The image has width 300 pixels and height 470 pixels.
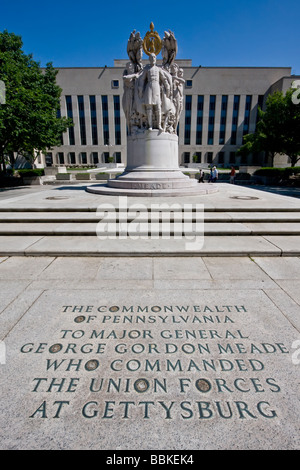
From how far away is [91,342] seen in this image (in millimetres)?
2863

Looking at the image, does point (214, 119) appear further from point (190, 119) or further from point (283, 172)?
point (283, 172)

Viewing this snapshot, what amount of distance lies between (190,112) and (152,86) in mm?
51281

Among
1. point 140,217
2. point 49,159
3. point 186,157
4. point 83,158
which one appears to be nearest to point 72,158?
point 83,158

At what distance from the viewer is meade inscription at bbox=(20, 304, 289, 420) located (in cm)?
210

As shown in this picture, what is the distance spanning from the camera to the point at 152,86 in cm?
1210

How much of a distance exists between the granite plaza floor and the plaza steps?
20.3 inches

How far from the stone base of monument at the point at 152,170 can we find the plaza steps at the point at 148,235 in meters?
4.02

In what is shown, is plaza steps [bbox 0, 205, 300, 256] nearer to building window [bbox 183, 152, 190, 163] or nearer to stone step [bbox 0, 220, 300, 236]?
stone step [bbox 0, 220, 300, 236]

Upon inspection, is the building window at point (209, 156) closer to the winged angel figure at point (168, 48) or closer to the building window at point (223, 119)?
the building window at point (223, 119)

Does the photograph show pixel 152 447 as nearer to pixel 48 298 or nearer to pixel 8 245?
pixel 48 298

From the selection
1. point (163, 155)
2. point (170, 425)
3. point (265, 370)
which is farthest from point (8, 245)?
point (163, 155)

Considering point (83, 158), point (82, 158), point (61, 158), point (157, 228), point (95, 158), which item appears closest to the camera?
point (157, 228)

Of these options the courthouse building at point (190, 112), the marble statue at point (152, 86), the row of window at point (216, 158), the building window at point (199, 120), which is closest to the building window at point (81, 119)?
the courthouse building at point (190, 112)

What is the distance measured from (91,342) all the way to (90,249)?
2972 millimetres
